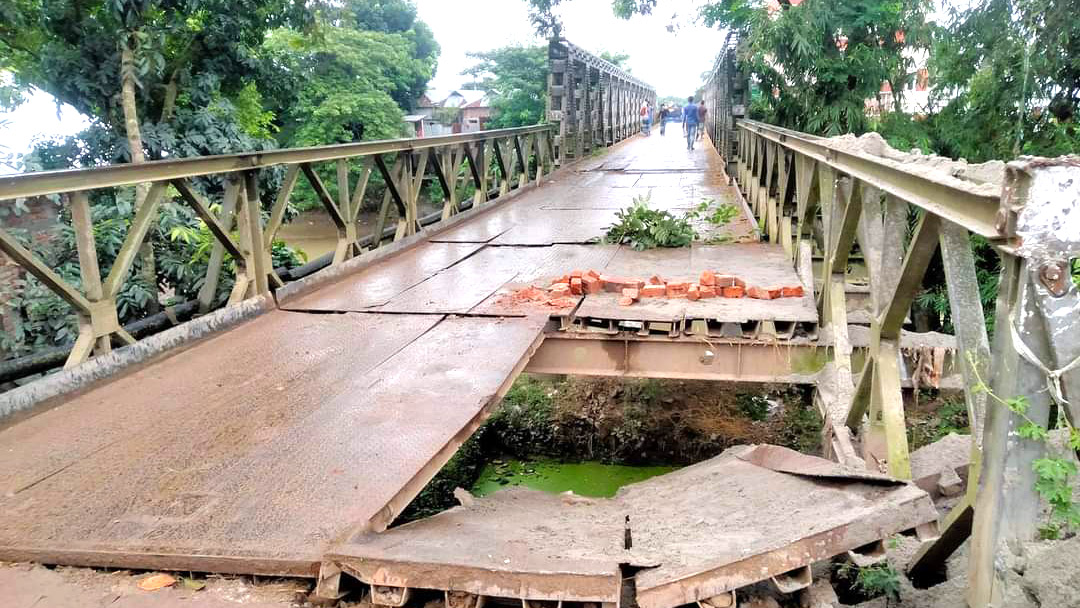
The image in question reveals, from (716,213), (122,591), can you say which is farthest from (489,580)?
(716,213)

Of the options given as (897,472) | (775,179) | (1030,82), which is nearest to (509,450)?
(775,179)

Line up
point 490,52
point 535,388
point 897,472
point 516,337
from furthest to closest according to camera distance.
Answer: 1. point 490,52
2. point 535,388
3. point 516,337
4. point 897,472

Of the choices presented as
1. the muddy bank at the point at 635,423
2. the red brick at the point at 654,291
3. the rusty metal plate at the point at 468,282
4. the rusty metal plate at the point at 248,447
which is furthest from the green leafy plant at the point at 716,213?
the rusty metal plate at the point at 248,447

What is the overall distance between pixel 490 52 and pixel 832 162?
31092 millimetres

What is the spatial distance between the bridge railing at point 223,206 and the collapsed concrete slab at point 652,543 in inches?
88.3

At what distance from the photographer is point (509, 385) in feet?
12.1

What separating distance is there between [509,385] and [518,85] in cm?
2856

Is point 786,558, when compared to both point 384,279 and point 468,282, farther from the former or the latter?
point 384,279

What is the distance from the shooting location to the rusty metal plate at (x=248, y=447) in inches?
94.0

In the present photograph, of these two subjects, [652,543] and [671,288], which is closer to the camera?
[652,543]

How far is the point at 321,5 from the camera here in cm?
992

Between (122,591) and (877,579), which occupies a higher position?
(122,591)

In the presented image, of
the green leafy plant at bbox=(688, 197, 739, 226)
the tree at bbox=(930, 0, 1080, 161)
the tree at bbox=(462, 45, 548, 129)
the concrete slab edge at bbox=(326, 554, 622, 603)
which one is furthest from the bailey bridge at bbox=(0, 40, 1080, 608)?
the tree at bbox=(462, 45, 548, 129)

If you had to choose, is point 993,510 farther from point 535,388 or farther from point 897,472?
point 535,388
